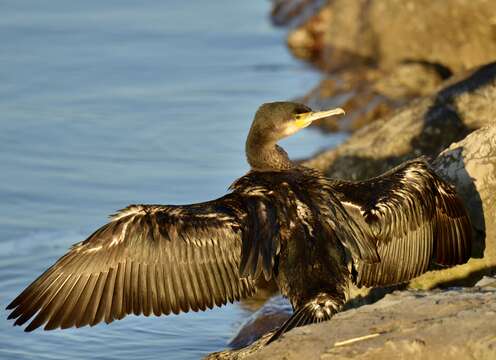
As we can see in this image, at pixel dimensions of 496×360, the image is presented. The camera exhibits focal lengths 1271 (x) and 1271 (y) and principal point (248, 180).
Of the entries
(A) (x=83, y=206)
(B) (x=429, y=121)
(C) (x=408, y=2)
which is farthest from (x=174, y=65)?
(B) (x=429, y=121)

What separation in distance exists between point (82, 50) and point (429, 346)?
10020 mm

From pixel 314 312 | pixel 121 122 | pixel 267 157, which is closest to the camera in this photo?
pixel 314 312

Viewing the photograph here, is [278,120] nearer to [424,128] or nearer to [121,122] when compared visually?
[424,128]

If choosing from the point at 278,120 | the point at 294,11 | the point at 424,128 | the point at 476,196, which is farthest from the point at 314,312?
the point at 294,11

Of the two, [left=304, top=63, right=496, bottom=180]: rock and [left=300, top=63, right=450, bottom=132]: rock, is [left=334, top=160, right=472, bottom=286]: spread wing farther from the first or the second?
[left=300, top=63, right=450, bottom=132]: rock

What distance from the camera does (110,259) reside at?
662 cm

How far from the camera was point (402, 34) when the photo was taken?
45.2 ft

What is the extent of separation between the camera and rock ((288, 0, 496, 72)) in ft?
42.7

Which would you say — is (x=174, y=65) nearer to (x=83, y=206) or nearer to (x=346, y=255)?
(x=83, y=206)

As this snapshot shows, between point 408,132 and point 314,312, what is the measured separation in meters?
3.57

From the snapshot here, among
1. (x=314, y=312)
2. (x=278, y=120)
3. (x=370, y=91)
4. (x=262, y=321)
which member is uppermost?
(x=370, y=91)

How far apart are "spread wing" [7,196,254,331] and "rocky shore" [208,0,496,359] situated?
518 millimetres

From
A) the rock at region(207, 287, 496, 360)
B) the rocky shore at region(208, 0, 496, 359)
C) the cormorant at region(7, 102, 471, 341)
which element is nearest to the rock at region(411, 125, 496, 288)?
the rocky shore at region(208, 0, 496, 359)

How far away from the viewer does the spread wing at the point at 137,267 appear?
662cm
